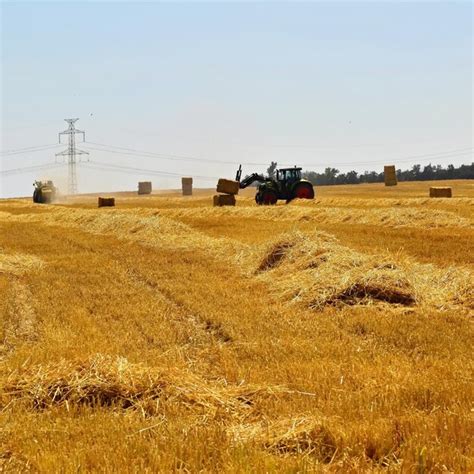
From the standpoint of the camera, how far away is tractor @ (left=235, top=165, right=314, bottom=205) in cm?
4053

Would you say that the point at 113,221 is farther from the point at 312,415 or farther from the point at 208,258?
→ the point at 312,415

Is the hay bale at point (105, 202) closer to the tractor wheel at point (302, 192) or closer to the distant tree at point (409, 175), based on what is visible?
the tractor wheel at point (302, 192)

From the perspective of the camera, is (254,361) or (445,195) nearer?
(254,361)

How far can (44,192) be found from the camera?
66.1m

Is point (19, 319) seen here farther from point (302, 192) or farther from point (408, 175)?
point (408, 175)

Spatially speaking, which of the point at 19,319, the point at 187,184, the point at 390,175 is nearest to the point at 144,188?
the point at 187,184

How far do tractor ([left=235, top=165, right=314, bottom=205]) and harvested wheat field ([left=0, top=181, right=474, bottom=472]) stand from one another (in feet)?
77.7

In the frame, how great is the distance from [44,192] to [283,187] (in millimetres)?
33993

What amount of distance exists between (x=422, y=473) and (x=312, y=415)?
4.80 feet

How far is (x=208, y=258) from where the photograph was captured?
17844 mm

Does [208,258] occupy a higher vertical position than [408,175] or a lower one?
lower

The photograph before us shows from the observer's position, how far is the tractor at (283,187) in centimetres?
4053

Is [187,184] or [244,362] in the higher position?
[187,184]

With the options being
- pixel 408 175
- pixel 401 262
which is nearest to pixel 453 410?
pixel 401 262
